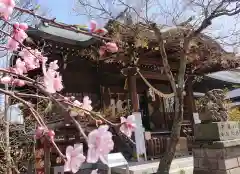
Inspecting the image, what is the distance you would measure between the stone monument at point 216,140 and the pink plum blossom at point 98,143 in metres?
4.58

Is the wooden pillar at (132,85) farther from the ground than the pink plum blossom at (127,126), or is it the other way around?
the wooden pillar at (132,85)

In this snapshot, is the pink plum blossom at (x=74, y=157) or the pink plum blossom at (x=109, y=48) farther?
the pink plum blossom at (x=109, y=48)

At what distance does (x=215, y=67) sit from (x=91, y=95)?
549 cm

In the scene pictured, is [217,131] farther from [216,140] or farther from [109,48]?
[109,48]

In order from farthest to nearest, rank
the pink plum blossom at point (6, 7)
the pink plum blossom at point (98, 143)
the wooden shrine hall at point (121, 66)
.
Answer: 1. the wooden shrine hall at point (121, 66)
2. the pink plum blossom at point (6, 7)
3. the pink plum blossom at point (98, 143)

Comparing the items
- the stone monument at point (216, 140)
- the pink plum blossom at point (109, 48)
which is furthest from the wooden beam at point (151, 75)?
the pink plum blossom at point (109, 48)

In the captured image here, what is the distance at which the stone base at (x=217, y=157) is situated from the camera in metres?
5.09

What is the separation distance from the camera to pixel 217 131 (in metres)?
5.24

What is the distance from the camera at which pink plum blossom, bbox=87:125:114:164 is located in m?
1.02

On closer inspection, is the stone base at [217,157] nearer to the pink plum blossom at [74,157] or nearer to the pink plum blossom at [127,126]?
the pink plum blossom at [127,126]

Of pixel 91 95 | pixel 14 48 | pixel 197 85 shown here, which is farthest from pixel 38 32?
pixel 197 85

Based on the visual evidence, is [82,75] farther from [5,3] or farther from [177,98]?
[5,3]

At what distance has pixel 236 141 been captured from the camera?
537 centimetres

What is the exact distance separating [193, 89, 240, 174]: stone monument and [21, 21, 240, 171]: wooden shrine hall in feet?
6.49
